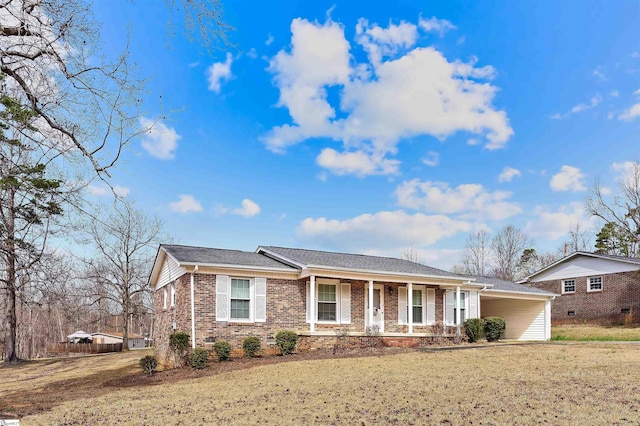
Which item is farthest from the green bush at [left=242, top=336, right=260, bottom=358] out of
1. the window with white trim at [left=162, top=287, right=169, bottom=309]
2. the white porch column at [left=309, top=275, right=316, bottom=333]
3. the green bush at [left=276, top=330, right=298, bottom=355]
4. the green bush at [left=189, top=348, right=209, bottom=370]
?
the window with white trim at [left=162, top=287, right=169, bottom=309]

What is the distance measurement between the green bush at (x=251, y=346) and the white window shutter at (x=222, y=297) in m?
1.06

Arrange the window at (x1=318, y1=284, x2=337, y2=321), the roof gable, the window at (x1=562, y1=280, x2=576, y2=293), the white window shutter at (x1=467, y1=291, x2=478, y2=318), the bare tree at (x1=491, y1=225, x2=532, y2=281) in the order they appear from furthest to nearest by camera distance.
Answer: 1. the bare tree at (x1=491, y1=225, x2=532, y2=281)
2. the window at (x1=562, y1=280, x2=576, y2=293)
3. the roof gable
4. the white window shutter at (x1=467, y1=291, x2=478, y2=318)
5. the window at (x1=318, y1=284, x2=337, y2=321)

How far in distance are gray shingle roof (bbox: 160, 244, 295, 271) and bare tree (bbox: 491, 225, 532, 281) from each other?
37.2 metres

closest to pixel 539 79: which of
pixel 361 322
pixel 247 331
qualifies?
pixel 361 322

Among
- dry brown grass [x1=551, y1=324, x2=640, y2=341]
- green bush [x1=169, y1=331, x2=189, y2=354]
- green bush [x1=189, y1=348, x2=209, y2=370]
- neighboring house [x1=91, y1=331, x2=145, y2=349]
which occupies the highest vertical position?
green bush [x1=169, y1=331, x2=189, y2=354]

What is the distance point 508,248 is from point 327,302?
36983 millimetres

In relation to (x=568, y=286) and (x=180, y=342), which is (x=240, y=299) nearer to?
(x=180, y=342)

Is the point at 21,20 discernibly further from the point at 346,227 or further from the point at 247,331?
the point at 346,227

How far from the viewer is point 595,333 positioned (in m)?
25.3

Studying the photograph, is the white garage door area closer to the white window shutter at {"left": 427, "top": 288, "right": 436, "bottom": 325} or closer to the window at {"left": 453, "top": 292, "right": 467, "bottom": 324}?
the window at {"left": 453, "top": 292, "right": 467, "bottom": 324}

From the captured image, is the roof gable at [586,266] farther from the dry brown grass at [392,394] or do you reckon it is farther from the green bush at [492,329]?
the dry brown grass at [392,394]

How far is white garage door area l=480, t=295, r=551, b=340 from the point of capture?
81.7 feet

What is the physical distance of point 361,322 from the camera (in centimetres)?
1912

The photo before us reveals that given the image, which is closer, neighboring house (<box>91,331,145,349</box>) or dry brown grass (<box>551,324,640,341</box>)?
dry brown grass (<box>551,324,640,341</box>)
